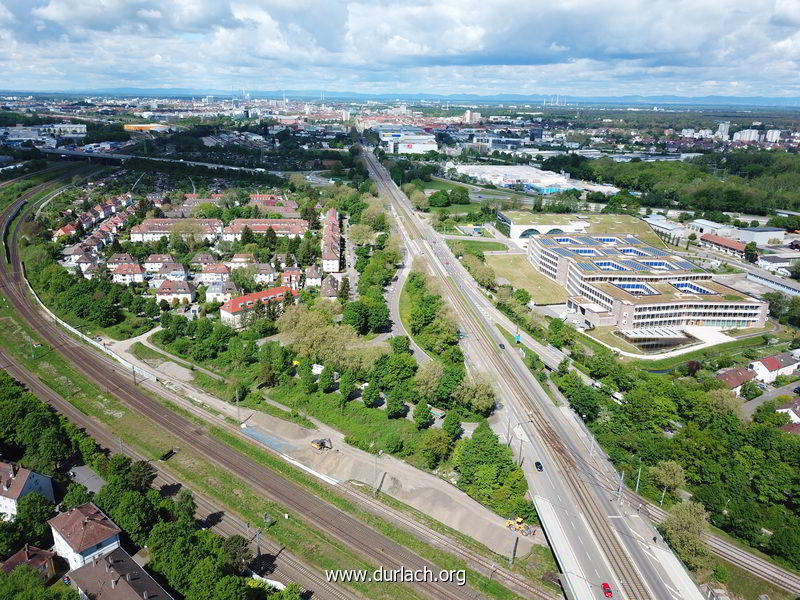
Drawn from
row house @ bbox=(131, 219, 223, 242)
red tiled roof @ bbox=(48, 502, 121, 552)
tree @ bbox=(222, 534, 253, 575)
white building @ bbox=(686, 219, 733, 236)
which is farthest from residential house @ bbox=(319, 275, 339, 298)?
white building @ bbox=(686, 219, 733, 236)

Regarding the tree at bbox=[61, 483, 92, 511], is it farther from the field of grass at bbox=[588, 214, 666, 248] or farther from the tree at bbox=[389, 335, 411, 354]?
the field of grass at bbox=[588, 214, 666, 248]

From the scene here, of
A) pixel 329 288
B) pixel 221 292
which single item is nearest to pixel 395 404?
pixel 329 288

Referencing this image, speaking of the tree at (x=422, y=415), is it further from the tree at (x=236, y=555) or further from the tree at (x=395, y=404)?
the tree at (x=236, y=555)

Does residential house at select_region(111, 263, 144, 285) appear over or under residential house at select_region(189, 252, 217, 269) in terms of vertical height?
under

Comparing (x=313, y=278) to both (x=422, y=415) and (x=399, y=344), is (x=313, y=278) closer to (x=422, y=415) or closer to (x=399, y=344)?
(x=399, y=344)

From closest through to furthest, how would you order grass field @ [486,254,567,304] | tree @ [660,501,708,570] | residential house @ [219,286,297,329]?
tree @ [660,501,708,570] < residential house @ [219,286,297,329] < grass field @ [486,254,567,304]

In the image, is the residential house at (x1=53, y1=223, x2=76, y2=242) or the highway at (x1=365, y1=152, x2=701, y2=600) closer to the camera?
the highway at (x1=365, y1=152, x2=701, y2=600)

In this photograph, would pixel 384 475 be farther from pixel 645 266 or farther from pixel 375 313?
pixel 645 266
